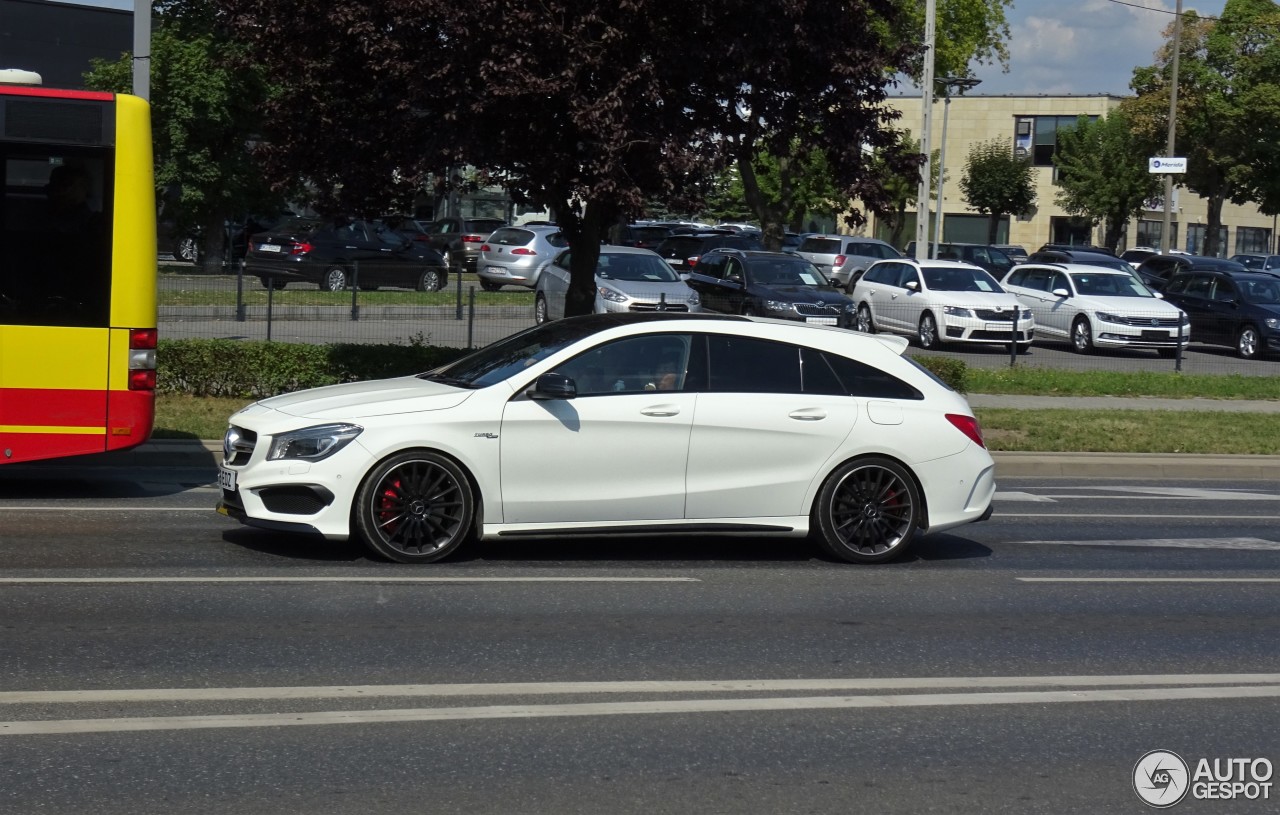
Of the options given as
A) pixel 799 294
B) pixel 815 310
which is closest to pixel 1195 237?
pixel 799 294

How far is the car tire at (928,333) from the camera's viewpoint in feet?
90.7

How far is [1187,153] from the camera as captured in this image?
60938mm

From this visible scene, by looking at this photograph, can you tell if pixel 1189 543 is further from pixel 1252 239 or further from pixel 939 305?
pixel 1252 239

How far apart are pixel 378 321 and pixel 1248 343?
1648 centimetres

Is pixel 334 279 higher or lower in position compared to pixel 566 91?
lower

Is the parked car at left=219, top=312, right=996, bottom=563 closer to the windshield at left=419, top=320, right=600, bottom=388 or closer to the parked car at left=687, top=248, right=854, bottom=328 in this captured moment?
the windshield at left=419, top=320, right=600, bottom=388

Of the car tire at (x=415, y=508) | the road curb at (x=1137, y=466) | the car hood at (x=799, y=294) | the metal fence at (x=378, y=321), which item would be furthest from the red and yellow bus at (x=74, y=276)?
the car hood at (x=799, y=294)

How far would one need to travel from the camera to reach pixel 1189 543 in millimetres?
11742

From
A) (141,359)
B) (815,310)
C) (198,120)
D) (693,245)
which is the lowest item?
(141,359)

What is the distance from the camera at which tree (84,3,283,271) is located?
3628 cm

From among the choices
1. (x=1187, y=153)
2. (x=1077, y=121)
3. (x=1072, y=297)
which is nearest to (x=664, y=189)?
(x=1072, y=297)

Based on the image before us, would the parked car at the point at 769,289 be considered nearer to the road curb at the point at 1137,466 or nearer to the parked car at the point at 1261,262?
the road curb at the point at 1137,466

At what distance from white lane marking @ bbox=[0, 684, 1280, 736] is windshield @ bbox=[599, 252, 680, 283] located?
19.8 m

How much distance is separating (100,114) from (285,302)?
541 inches
